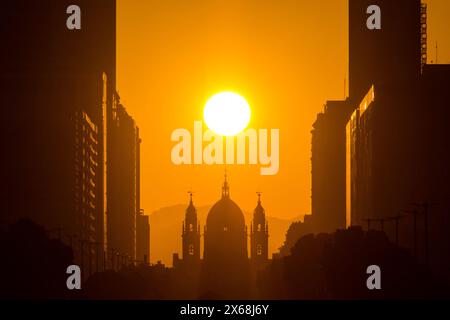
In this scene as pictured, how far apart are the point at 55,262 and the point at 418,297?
1434 inches

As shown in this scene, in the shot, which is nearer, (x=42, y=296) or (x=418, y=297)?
(x=418, y=297)

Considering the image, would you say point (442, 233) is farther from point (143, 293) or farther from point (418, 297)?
point (418, 297)

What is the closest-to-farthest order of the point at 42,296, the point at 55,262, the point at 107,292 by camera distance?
the point at 42,296
the point at 55,262
the point at 107,292

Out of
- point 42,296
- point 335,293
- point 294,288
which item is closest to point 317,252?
point 294,288

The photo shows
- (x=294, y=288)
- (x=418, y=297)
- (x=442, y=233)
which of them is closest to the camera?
(x=418, y=297)

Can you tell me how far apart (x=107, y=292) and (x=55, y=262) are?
12.8 meters

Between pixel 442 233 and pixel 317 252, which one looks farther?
pixel 442 233

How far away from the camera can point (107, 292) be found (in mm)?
155875
